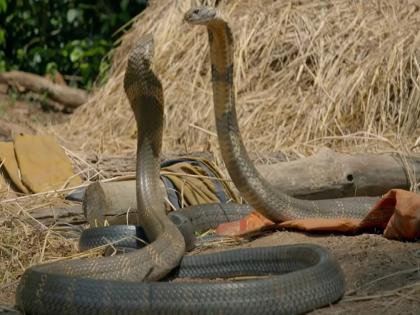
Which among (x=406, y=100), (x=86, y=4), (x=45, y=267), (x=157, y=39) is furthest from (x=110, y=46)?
(x=45, y=267)

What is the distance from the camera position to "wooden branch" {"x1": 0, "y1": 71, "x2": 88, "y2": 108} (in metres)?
13.1

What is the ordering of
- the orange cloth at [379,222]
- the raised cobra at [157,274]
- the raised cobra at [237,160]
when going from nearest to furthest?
1. the raised cobra at [157,274]
2. the orange cloth at [379,222]
3. the raised cobra at [237,160]

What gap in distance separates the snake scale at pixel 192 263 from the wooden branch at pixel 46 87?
21.2 feet

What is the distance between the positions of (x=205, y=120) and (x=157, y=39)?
1.59 metres

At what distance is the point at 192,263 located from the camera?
5672 mm

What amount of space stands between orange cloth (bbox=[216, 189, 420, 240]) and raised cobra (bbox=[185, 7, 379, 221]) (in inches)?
6.1

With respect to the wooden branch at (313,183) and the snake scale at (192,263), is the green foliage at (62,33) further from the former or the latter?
the snake scale at (192,263)

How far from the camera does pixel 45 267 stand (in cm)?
505

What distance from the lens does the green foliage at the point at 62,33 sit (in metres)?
13.9

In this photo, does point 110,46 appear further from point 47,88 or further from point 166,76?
point 166,76

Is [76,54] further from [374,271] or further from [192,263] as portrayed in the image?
[374,271]

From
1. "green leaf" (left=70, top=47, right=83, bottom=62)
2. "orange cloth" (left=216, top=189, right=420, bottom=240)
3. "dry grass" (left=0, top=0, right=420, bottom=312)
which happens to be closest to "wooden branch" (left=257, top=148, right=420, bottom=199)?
"orange cloth" (left=216, top=189, right=420, bottom=240)

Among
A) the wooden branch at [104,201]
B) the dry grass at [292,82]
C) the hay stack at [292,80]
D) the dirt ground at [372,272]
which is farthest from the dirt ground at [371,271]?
the hay stack at [292,80]

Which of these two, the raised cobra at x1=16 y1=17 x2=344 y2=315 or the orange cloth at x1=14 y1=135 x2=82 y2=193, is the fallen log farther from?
the raised cobra at x1=16 y1=17 x2=344 y2=315
